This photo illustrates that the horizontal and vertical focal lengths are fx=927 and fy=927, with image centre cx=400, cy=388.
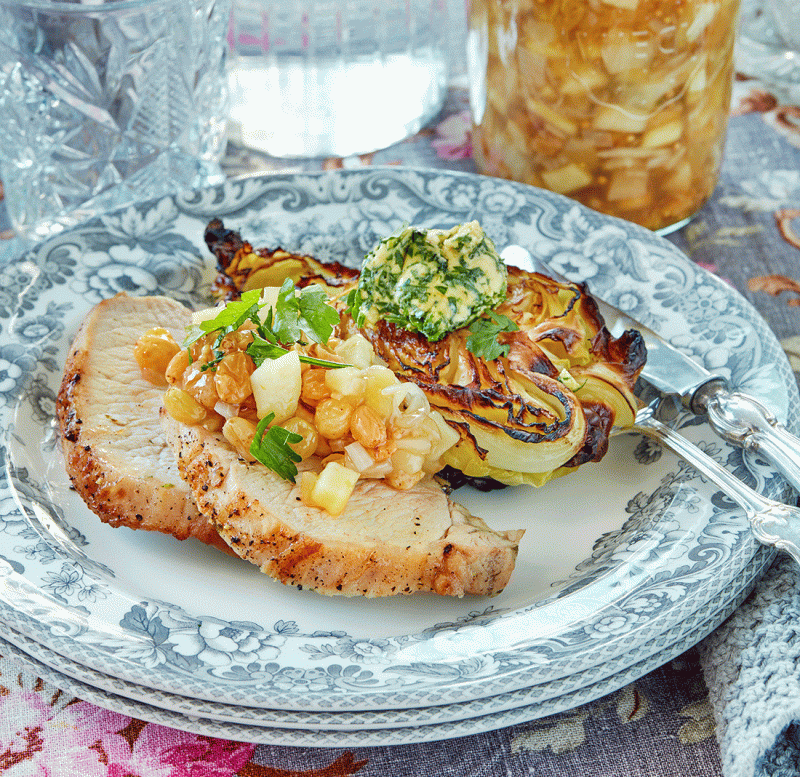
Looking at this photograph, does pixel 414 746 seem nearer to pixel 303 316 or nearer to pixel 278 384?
pixel 278 384

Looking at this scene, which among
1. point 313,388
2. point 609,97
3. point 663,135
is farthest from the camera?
point 663,135

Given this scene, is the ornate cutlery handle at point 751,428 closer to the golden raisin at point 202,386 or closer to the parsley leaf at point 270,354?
the parsley leaf at point 270,354

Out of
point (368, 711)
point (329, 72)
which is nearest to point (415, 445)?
point (368, 711)

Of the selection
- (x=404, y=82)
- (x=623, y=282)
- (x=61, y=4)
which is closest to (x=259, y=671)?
(x=623, y=282)

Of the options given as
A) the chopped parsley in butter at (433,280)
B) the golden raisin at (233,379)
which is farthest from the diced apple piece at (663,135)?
the golden raisin at (233,379)

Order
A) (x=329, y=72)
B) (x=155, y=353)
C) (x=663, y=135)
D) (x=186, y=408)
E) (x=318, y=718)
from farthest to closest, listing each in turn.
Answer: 1. (x=329, y=72)
2. (x=663, y=135)
3. (x=155, y=353)
4. (x=186, y=408)
5. (x=318, y=718)

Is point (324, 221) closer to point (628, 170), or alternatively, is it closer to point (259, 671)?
point (628, 170)

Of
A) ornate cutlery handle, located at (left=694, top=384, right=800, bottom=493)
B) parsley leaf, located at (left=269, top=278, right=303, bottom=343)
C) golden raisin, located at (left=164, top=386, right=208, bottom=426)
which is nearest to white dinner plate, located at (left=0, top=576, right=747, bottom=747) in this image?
golden raisin, located at (left=164, top=386, right=208, bottom=426)
